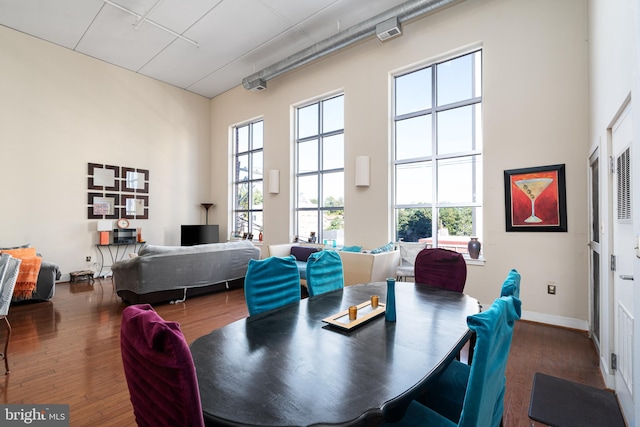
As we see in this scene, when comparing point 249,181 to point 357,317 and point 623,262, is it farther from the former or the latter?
point 623,262

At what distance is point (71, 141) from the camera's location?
6141mm

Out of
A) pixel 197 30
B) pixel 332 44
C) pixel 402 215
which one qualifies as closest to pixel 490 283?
pixel 402 215

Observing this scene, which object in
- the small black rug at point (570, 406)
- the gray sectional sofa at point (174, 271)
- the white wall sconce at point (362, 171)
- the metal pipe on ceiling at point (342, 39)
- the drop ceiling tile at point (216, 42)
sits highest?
the drop ceiling tile at point (216, 42)

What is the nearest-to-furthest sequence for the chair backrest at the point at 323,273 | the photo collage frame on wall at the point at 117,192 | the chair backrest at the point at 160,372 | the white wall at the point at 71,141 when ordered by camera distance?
the chair backrest at the point at 160,372 < the chair backrest at the point at 323,273 < the white wall at the point at 71,141 < the photo collage frame on wall at the point at 117,192

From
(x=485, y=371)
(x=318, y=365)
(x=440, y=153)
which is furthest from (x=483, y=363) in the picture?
(x=440, y=153)

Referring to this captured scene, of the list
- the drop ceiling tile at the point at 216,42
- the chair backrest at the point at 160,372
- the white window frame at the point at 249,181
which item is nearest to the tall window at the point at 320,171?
the white window frame at the point at 249,181

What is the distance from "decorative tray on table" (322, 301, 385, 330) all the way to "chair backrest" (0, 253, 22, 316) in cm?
273

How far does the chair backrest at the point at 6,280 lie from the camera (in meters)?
2.48

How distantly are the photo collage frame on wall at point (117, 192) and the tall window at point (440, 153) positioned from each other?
5.86m

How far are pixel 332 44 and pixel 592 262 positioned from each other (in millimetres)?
4909

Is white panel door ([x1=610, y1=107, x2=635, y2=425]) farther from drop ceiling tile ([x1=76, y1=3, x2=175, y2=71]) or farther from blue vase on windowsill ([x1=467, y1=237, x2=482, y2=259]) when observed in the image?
drop ceiling tile ([x1=76, y1=3, x2=175, y2=71])

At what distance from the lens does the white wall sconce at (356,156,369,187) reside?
210 inches

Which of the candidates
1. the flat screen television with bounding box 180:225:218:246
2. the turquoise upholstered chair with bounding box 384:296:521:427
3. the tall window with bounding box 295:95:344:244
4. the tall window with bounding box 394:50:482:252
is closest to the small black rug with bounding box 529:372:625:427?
the turquoise upholstered chair with bounding box 384:296:521:427

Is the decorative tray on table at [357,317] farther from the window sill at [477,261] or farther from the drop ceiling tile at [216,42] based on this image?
the drop ceiling tile at [216,42]
